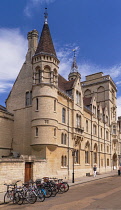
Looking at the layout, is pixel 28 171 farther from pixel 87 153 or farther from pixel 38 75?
pixel 87 153

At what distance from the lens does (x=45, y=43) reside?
29594mm

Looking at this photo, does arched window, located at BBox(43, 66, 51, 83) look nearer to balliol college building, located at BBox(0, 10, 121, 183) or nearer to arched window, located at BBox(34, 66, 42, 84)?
balliol college building, located at BBox(0, 10, 121, 183)

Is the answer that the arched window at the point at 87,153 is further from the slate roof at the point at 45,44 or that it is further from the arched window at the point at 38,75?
the slate roof at the point at 45,44

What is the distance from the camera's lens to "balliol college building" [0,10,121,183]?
25.6 m

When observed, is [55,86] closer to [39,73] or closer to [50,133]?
[39,73]

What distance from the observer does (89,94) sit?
192 feet

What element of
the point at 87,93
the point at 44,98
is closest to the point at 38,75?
the point at 44,98

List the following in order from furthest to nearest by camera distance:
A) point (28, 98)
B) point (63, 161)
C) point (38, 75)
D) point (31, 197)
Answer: point (28, 98) < point (63, 161) < point (38, 75) < point (31, 197)

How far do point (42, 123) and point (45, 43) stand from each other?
1051 cm

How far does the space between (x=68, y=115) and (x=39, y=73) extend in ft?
24.9

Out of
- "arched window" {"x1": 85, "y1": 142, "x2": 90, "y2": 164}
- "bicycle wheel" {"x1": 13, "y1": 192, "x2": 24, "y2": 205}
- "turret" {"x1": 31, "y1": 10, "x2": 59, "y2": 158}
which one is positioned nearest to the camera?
"bicycle wheel" {"x1": 13, "y1": 192, "x2": 24, "y2": 205}

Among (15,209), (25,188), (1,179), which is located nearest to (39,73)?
(1,179)

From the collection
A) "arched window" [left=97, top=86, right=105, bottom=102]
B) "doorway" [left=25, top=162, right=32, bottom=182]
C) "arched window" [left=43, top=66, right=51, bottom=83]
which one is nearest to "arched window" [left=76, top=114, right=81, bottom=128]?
"arched window" [left=43, top=66, right=51, bottom=83]

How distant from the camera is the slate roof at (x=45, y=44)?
94.8ft
